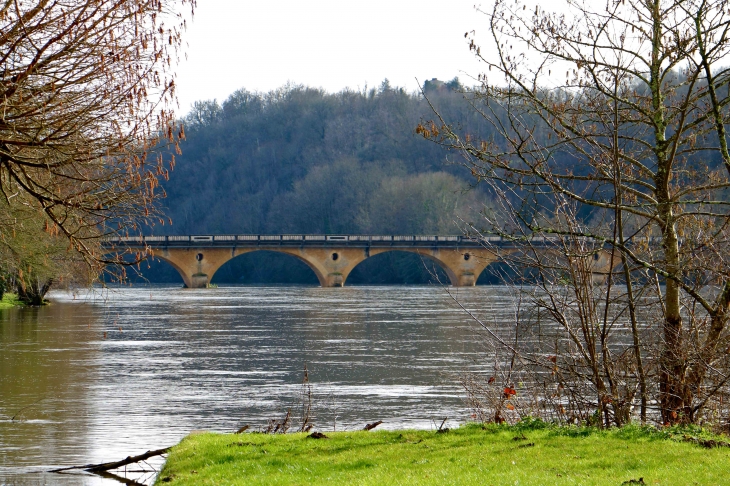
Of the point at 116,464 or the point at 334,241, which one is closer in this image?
the point at 116,464

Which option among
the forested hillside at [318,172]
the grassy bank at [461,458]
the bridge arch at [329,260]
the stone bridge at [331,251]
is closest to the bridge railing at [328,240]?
the stone bridge at [331,251]

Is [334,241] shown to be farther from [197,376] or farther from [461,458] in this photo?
[461,458]

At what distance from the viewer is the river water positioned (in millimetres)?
13117

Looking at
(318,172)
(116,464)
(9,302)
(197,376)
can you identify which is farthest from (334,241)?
(116,464)

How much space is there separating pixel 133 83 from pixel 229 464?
11.4 feet

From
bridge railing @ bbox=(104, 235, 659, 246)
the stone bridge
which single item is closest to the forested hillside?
bridge railing @ bbox=(104, 235, 659, 246)

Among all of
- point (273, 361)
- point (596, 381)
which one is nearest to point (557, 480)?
point (596, 381)

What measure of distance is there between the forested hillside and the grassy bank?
61309mm

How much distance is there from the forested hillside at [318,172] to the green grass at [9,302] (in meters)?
32.2

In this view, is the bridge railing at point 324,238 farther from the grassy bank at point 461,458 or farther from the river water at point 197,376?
the grassy bank at point 461,458

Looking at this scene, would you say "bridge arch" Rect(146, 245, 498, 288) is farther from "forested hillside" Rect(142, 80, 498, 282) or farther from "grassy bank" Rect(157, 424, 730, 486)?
"grassy bank" Rect(157, 424, 730, 486)

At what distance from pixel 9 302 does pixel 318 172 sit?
53.1m

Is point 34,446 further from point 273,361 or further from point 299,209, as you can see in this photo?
point 299,209

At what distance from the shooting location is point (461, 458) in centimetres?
866
